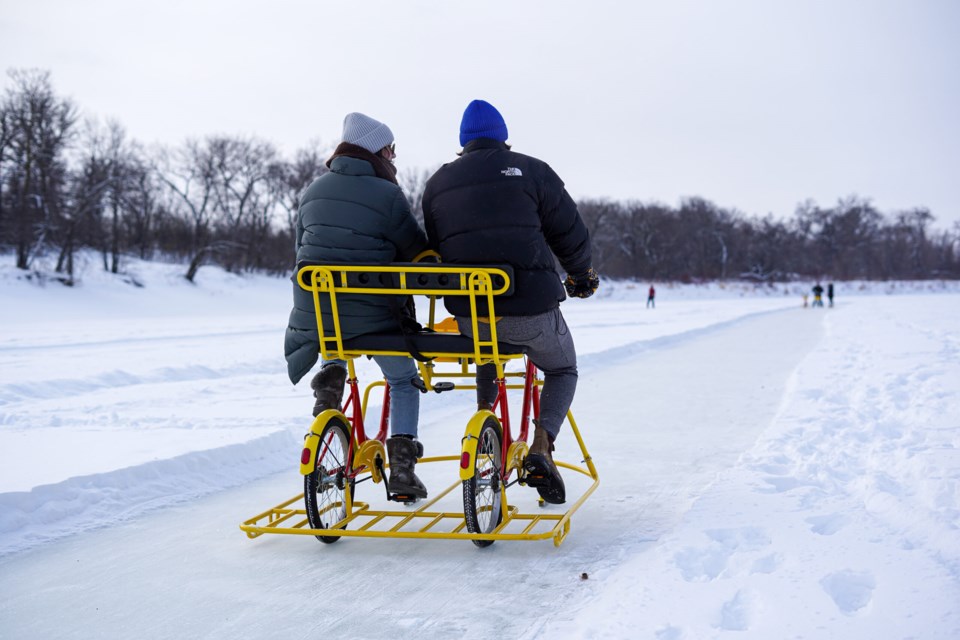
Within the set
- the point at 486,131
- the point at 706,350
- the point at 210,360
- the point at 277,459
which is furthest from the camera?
the point at 706,350

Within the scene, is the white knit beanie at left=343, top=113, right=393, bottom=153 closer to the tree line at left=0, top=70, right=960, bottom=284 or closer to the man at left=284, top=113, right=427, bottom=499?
the man at left=284, top=113, right=427, bottom=499

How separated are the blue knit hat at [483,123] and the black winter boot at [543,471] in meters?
1.47

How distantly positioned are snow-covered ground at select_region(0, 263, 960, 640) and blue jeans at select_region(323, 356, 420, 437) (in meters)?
0.63

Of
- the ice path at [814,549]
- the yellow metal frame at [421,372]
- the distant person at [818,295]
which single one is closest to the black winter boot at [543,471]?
the yellow metal frame at [421,372]

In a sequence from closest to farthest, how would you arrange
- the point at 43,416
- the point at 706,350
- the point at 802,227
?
the point at 43,416 < the point at 706,350 < the point at 802,227

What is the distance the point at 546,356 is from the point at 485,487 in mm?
705

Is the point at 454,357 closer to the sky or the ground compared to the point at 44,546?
closer to the sky

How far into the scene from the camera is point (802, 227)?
4311 inches

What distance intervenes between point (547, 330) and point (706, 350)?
42.2 ft

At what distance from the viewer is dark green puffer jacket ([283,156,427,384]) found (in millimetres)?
4008

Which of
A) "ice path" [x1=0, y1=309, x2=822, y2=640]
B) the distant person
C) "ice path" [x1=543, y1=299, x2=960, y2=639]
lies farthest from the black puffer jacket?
the distant person

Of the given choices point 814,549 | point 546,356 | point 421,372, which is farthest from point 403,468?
point 814,549

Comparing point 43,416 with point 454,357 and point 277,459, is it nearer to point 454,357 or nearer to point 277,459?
point 277,459

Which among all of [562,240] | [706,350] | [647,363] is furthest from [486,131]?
[706,350]
